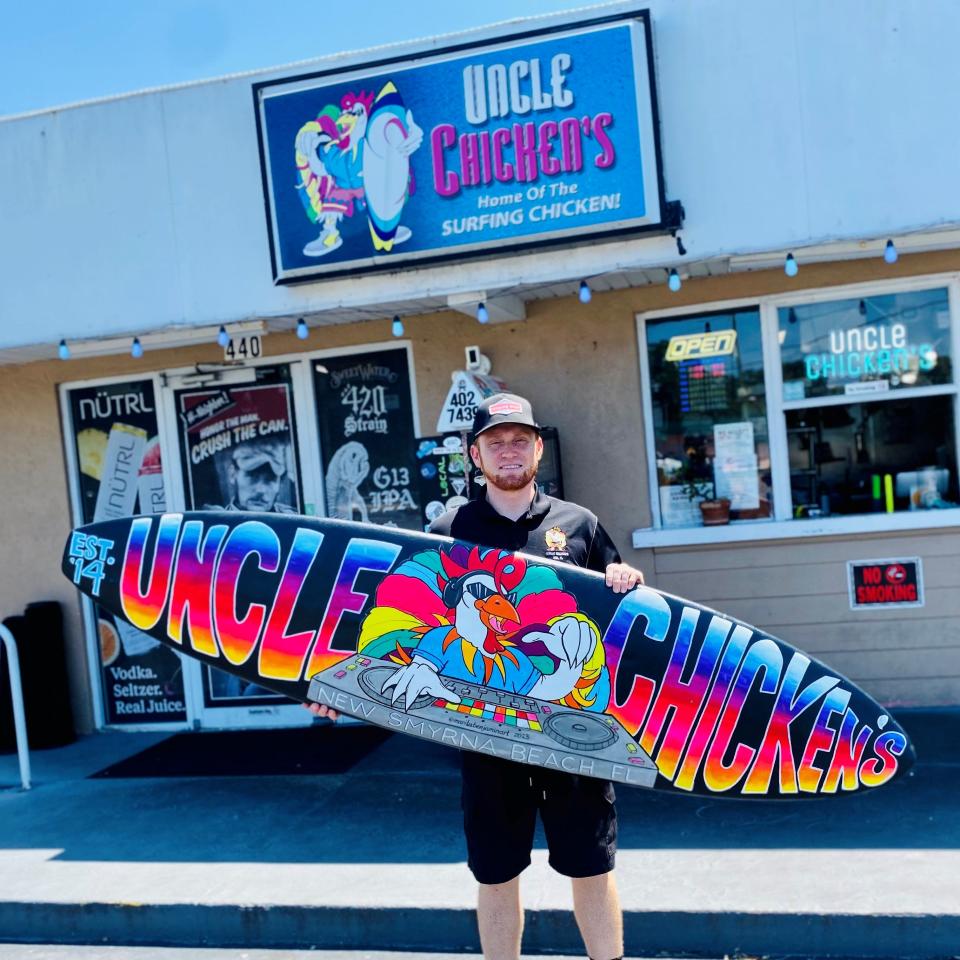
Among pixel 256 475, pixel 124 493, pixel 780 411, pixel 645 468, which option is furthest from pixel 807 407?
pixel 124 493

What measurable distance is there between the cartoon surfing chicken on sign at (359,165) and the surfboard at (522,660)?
7.41 ft

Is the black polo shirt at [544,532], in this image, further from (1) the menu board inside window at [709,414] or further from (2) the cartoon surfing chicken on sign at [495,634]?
(1) the menu board inside window at [709,414]

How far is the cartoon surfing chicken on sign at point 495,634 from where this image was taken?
11.0ft

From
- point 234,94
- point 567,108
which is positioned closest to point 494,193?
point 567,108

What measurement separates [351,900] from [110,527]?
1.86m

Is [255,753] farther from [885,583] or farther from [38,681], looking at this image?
[885,583]

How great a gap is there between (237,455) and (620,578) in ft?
14.4

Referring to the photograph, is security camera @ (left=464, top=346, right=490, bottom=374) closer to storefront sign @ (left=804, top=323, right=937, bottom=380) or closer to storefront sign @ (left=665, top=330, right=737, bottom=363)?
storefront sign @ (left=665, top=330, right=737, bottom=363)

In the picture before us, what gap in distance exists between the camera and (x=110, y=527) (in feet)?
13.6

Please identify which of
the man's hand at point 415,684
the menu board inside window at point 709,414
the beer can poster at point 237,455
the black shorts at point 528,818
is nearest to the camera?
the black shorts at point 528,818

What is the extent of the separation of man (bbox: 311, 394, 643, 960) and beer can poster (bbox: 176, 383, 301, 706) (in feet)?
12.6

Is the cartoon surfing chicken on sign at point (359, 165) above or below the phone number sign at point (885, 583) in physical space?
above

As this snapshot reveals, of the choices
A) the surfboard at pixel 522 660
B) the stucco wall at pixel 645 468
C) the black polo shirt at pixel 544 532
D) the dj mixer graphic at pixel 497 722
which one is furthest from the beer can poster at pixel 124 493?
the black polo shirt at pixel 544 532

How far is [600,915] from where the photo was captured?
3002mm
